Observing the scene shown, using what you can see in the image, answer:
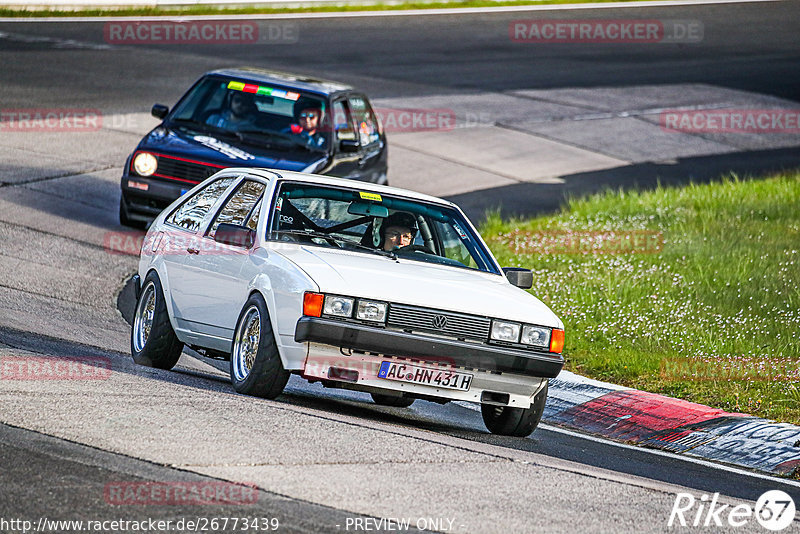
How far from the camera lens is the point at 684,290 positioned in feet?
44.8

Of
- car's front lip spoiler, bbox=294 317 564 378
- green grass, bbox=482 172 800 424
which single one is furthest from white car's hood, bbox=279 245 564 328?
green grass, bbox=482 172 800 424

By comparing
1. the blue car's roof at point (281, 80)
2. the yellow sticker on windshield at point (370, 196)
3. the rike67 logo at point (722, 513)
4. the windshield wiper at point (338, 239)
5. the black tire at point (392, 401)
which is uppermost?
the blue car's roof at point (281, 80)

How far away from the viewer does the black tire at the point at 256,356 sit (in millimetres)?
8250

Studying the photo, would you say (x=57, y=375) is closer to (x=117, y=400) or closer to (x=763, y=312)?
(x=117, y=400)

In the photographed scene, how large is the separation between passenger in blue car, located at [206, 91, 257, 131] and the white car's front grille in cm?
769

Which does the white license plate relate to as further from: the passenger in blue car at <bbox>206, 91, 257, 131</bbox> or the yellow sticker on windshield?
the passenger in blue car at <bbox>206, 91, 257, 131</bbox>

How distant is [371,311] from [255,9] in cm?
2765

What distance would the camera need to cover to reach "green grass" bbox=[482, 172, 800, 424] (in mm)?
10930

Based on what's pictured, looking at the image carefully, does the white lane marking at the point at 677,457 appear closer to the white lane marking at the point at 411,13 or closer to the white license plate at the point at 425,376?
the white license plate at the point at 425,376

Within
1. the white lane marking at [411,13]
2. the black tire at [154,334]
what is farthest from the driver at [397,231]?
the white lane marking at [411,13]

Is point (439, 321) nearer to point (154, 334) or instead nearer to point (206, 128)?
point (154, 334)

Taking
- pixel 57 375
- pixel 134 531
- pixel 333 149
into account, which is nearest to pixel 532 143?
pixel 333 149

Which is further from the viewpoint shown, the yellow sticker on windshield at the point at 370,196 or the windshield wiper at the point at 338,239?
the yellow sticker on windshield at the point at 370,196

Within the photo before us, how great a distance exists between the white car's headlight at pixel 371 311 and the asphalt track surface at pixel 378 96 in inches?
24.2
